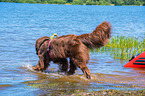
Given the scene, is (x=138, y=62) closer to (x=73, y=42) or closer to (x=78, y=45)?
(x=78, y=45)

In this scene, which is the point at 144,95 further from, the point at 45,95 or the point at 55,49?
the point at 55,49

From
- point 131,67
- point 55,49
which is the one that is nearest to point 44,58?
point 55,49

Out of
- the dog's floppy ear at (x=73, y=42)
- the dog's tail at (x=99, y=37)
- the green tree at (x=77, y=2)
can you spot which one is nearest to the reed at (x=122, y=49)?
the dog's tail at (x=99, y=37)

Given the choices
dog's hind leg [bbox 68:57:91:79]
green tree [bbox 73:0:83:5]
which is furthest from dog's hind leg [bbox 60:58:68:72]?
green tree [bbox 73:0:83:5]

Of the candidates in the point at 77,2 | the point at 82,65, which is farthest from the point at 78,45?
the point at 77,2

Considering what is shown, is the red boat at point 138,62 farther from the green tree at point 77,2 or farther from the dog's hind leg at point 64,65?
the green tree at point 77,2

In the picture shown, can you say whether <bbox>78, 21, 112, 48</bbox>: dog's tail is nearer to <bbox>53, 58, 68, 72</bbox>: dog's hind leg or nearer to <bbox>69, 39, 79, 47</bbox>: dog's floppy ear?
<bbox>69, 39, 79, 47</bbox>: dog's floppy ear

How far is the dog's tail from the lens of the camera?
6.32m

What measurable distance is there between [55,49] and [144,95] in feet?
9.40

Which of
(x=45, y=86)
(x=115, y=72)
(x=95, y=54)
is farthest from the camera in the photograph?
(x=95, y=54)

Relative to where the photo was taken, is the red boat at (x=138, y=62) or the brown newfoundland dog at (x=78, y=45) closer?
the brown newfoundland dog at (x=78, y=45)

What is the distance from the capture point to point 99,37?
6.34 m

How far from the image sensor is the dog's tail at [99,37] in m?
6.32

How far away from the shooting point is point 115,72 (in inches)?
309
